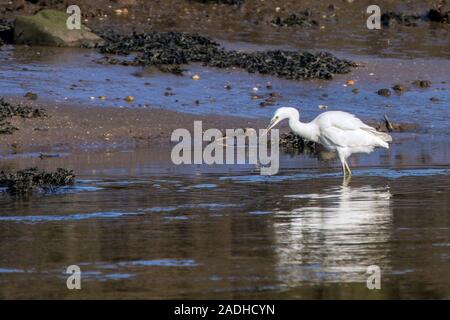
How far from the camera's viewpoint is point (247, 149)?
16.5 meters

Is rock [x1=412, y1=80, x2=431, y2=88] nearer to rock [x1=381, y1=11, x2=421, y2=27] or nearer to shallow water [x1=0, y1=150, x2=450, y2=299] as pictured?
rock [x1=381, y1=11, x2=421, y2=27]

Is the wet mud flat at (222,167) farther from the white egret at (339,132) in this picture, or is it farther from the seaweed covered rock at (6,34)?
the seaweed covered rock at (6,34)

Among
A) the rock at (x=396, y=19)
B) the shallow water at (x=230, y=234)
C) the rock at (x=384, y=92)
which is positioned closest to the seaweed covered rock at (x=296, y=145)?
the shallow water at (x=230, y=234)

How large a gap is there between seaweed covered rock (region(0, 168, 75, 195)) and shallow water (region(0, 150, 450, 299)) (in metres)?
0.22

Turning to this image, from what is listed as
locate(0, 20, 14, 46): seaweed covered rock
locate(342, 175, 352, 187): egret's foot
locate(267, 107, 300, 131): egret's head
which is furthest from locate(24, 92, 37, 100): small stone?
locate(342, 175, 352, 187): egret's foot

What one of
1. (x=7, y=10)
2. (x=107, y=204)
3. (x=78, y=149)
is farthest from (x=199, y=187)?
(x=7, y=10)

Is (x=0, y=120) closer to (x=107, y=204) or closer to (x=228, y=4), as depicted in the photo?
(x=107, y=204)

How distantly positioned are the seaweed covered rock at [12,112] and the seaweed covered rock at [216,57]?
132 inches

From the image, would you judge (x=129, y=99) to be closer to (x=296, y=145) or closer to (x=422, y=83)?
(x=296, y=145)

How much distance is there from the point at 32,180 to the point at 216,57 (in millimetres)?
8629

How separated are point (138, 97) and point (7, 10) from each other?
644 cm

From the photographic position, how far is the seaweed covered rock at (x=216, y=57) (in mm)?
20500

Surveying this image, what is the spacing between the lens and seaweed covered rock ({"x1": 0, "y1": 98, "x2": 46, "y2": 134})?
16.5 metres
